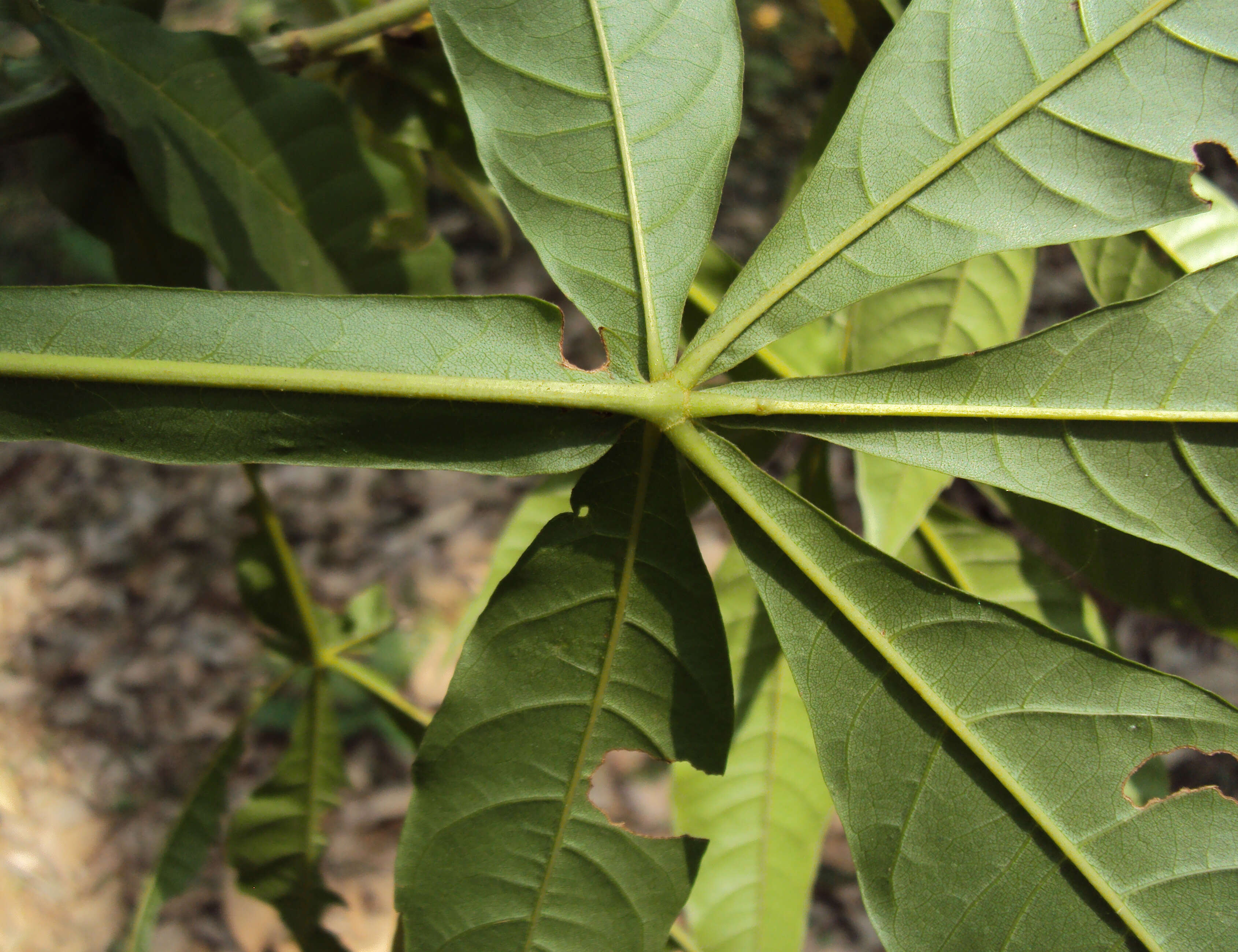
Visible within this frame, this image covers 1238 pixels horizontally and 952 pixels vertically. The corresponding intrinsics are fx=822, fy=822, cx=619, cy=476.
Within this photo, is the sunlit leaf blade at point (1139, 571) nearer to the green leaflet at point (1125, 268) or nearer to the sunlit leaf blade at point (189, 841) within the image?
the green leaflet at point (1125, 268)

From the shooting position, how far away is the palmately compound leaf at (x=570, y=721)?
66 cm

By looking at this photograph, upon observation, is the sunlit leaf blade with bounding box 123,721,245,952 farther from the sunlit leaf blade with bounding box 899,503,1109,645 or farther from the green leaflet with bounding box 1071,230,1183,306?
the green leaflet with bounding box 1071,230,1183,306

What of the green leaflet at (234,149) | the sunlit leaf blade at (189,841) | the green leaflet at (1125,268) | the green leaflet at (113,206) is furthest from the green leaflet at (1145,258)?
the sunlit leaf blade at (189,841)

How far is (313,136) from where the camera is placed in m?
0.87

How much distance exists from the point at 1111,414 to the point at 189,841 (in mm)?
1183

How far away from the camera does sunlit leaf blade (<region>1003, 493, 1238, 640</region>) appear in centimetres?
84

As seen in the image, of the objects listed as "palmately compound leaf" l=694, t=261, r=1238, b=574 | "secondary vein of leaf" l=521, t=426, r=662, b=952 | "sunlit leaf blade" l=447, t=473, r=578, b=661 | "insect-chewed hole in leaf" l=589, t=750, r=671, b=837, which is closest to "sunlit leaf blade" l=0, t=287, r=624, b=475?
"secondary vein of leaf" l=521, t=426, r=662, b=952

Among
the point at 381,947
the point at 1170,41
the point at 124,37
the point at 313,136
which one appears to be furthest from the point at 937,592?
the point at 381,947

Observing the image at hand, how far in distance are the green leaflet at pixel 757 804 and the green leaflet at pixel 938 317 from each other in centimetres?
23

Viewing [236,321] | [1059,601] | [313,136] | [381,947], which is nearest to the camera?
[236,321]

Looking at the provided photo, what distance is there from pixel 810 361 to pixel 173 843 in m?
1.02

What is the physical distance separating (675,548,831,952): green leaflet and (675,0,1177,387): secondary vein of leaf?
42 cm

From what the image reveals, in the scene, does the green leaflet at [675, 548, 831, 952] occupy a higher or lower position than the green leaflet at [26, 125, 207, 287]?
lower

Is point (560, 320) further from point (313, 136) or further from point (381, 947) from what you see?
point (381, 947)
